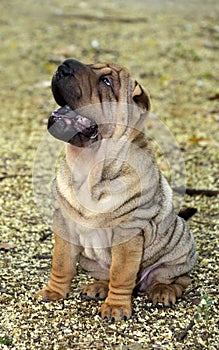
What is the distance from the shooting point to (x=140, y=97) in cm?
388

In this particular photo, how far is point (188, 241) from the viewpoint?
429 cm

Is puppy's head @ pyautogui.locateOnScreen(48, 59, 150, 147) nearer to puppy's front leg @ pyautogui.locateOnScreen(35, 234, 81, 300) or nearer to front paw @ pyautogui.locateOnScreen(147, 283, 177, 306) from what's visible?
puppy's front leg @ pyautogui.locateOnScreen(35, 234, 81, 300)

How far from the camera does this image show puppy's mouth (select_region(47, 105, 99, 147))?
12.3 feet

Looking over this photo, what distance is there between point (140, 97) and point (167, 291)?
3.67 feet

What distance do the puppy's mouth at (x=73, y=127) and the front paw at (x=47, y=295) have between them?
90 cm

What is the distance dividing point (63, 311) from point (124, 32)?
277 inches

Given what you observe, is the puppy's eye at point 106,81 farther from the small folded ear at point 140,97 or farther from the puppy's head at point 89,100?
the small folded ear at point 140,97

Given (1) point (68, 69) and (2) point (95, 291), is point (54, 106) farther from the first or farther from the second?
(1) point (68, 69)

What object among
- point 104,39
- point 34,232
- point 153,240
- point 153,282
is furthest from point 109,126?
point 104,39

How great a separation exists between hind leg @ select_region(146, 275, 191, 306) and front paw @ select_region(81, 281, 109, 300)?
0.26 metres

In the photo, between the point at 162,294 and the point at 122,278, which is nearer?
the point at 122,278

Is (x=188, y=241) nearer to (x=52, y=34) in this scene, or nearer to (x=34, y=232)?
(x=34, y=232)

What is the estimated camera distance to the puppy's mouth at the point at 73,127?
3.73 m

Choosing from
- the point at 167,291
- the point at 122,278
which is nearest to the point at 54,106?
the point at 167,291
